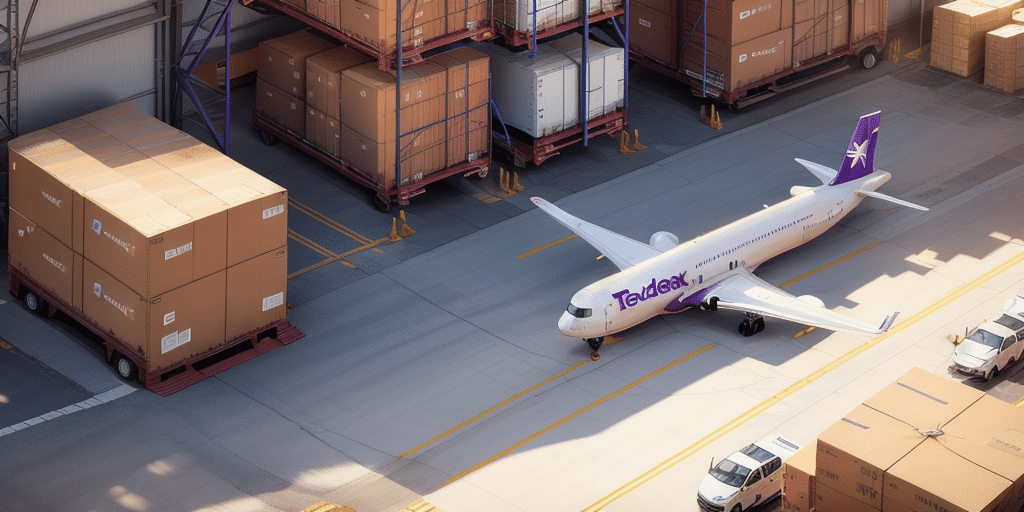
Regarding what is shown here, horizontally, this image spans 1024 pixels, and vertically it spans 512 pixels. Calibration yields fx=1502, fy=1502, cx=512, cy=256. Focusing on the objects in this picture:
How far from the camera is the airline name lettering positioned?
46906 mm

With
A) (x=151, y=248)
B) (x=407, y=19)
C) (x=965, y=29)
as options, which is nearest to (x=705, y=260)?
(x=407, y=19)

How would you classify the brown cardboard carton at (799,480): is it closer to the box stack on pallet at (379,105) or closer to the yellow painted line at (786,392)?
the yellow painted line at (786,392)

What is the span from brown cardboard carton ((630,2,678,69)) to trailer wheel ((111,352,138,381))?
94.4ft

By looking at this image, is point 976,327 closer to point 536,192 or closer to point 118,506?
point 536,192

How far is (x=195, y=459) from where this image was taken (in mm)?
42281

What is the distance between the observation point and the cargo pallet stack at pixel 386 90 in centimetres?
5322

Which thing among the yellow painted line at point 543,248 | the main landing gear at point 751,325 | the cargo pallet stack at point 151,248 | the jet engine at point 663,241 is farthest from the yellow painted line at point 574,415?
the cargo pallet stack at point 151,248

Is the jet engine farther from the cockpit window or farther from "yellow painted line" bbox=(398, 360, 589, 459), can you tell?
"yellow painted line" bbox=(398, 360, 589, 459)

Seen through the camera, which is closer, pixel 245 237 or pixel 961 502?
pixel 961 502

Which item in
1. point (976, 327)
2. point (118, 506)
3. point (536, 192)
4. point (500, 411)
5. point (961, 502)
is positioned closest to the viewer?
point (961, 502)

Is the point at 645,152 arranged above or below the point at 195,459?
above

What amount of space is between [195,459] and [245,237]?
23.9ft

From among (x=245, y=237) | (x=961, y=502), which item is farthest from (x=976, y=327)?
(x=245, y=237)

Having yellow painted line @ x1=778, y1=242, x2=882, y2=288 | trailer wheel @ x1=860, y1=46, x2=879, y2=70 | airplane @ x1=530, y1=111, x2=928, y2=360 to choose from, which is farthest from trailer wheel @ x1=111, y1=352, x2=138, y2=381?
trailer wheel @ x1=860, y1=46, x2=879, y2=70
